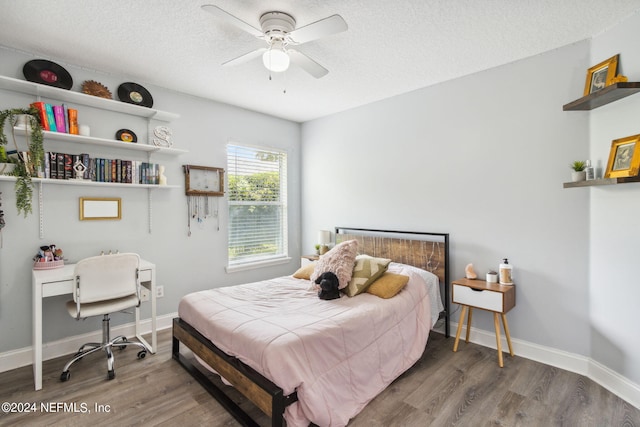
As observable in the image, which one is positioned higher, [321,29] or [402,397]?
[321,29]

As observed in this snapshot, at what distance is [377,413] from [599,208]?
2.23 m

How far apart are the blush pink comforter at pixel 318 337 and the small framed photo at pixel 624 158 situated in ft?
5.37

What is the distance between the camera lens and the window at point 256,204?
4082mm

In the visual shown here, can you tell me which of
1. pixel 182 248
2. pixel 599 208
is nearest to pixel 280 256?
pixel 182 248

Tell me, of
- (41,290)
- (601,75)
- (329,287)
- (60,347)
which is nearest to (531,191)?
(601,75)

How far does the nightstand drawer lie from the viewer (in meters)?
2.59

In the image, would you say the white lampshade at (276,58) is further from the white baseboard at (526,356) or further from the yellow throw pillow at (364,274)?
the white baseboard at (526,356)

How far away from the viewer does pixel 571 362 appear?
252cm

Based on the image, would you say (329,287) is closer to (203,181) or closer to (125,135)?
(203,181)

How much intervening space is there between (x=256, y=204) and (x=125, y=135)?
1.73 meters

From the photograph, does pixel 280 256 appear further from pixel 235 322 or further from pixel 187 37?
pixel 187 37

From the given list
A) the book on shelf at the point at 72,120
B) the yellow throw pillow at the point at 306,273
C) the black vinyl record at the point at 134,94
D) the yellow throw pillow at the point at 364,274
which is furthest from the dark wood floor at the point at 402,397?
the black vinyl record at the point at 134,94

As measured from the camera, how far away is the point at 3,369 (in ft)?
8.38

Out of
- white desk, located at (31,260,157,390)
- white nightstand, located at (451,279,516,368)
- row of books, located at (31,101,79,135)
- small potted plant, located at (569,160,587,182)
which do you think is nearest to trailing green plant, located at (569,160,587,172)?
small potted plant, located at (569,160,587,182)
